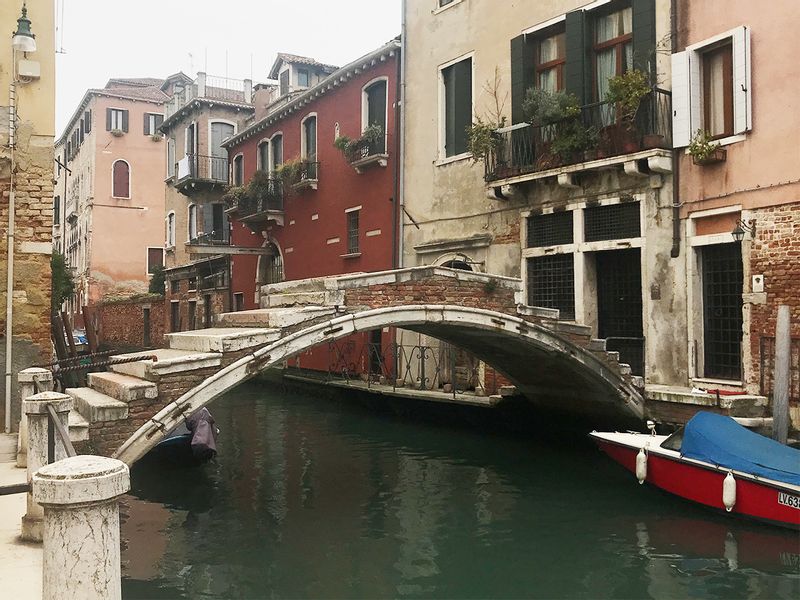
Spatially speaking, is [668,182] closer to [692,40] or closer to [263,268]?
[692,40]

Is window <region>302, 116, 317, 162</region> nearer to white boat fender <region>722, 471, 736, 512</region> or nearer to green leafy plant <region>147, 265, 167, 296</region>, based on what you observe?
white boat fender <region>722, 471, 736, 512</region>

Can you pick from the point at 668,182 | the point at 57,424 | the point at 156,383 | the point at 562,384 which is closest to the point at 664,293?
the point at 668,182

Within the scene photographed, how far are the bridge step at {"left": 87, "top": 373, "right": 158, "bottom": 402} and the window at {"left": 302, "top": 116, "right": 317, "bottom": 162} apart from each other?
9.00 m

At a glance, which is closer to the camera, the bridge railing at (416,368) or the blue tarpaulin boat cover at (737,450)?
the blue tarpaulin boat cover at (737,450)

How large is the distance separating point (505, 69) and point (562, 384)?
426 centimetres

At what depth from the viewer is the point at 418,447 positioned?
32.5 ft

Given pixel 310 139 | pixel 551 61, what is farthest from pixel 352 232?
pixel 551 61

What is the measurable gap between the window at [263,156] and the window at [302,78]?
171 centimetres

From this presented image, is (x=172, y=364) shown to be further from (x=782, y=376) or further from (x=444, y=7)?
(x=444, y=7)

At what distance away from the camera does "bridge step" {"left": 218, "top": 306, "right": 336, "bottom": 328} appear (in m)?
6.57

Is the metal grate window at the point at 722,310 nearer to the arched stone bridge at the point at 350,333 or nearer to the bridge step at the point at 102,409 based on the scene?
the arched stone bridge at the point at 350,333

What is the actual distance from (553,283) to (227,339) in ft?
16.2

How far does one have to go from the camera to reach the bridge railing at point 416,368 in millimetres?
11406

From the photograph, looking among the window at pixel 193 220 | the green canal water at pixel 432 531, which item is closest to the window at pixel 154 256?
the window at pixel 193 220
